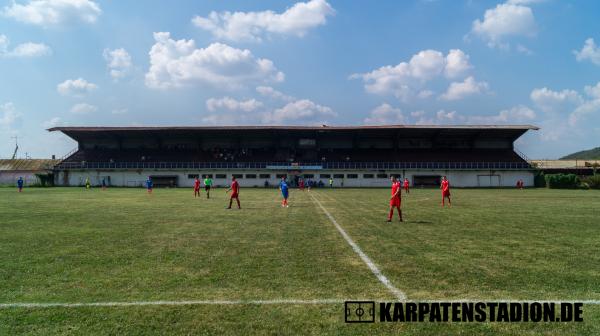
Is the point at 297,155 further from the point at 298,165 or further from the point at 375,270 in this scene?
the point at 375,270

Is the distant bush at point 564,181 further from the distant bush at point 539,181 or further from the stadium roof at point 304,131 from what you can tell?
the stadium roof at point 304,131

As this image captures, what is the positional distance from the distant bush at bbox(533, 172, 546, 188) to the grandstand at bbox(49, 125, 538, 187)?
0.89 metres

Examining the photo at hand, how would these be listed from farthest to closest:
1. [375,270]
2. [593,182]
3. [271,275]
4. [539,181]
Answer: [539,181], [593,182], [375,270], [271,275]

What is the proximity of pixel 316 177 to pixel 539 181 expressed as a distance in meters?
33.5

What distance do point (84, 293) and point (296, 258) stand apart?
3.87 m

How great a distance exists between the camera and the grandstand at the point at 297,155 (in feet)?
211

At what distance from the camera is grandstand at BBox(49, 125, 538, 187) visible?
64188mm

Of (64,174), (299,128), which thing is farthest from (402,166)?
(64,174)

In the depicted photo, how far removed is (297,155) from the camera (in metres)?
68.4

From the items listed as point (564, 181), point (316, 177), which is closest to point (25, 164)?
point (316, 177)

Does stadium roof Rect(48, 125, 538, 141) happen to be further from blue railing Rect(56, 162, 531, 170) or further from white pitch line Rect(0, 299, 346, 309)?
white pitch line Rect(0, 299, 346, 309)

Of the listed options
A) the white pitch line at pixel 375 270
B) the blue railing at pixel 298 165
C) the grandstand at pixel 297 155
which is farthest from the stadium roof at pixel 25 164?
the white pitch line at pixel 375 270

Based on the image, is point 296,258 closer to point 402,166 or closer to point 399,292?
point 399,292

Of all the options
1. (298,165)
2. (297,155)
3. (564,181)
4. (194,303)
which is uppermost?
(297,155)
